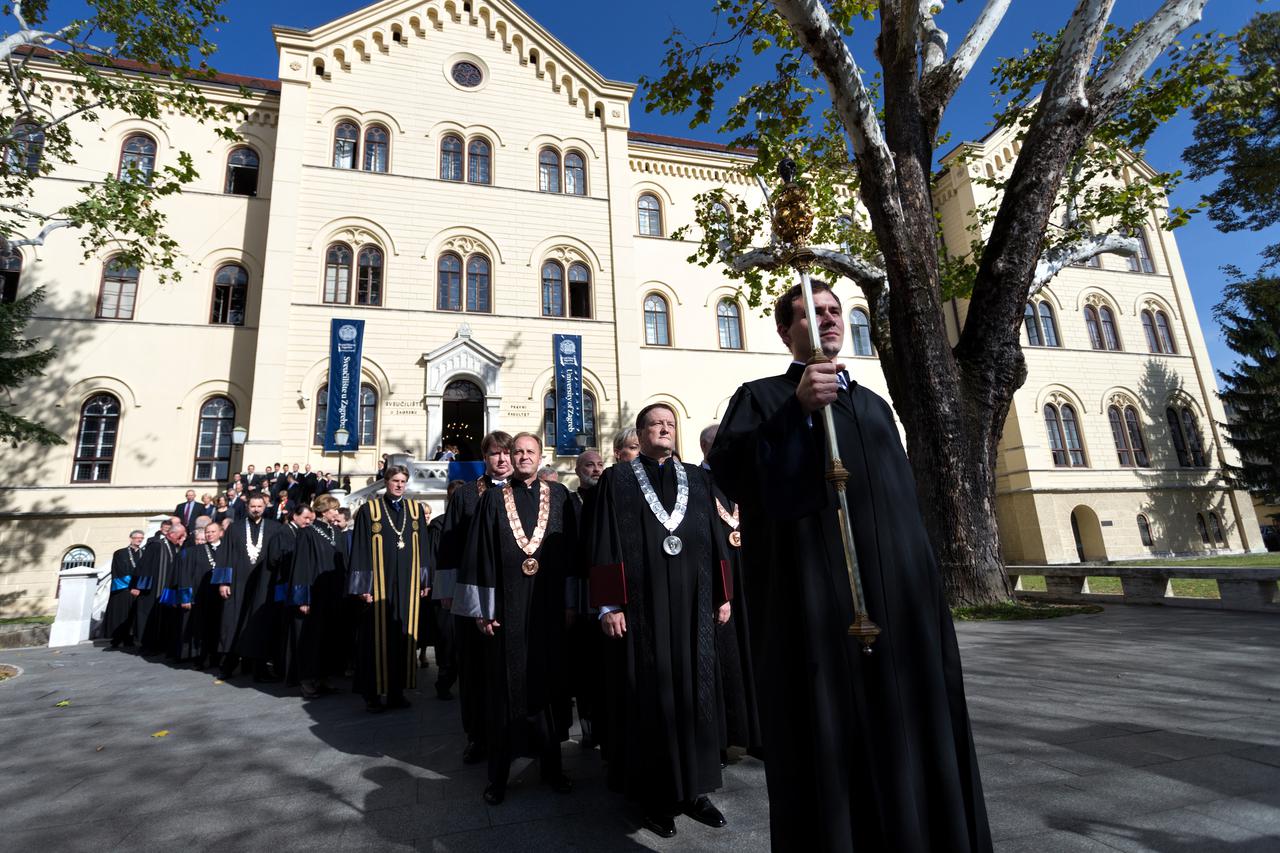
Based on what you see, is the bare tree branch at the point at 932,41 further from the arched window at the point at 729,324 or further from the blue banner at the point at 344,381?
the blue banner at the point at 344,381

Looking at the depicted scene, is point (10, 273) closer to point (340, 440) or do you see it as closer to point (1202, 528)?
point (340, 440)

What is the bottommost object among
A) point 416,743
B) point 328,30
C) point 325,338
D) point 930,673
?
point 416,743

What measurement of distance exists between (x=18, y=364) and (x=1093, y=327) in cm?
3661

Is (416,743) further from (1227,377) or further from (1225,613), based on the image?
(1227,377)

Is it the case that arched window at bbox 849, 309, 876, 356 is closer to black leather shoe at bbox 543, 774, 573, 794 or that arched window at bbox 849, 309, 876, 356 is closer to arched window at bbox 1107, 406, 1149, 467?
arched window at bbox 1107, 406, 1149, 467

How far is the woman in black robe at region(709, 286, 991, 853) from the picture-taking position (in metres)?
1.99

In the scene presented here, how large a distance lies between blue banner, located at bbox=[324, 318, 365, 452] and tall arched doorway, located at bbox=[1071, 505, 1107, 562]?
26.0 metres

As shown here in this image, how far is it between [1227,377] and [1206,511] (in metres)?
5.74

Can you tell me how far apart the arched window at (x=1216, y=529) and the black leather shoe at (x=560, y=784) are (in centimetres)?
3212

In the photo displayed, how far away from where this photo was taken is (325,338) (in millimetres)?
18656

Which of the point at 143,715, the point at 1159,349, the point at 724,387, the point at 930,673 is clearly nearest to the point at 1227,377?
the point at 1159,349

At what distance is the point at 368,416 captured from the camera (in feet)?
61.5

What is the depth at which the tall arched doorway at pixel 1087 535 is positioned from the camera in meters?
24.2

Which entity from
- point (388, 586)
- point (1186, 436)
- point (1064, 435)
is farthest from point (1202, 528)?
point (388, 586)
